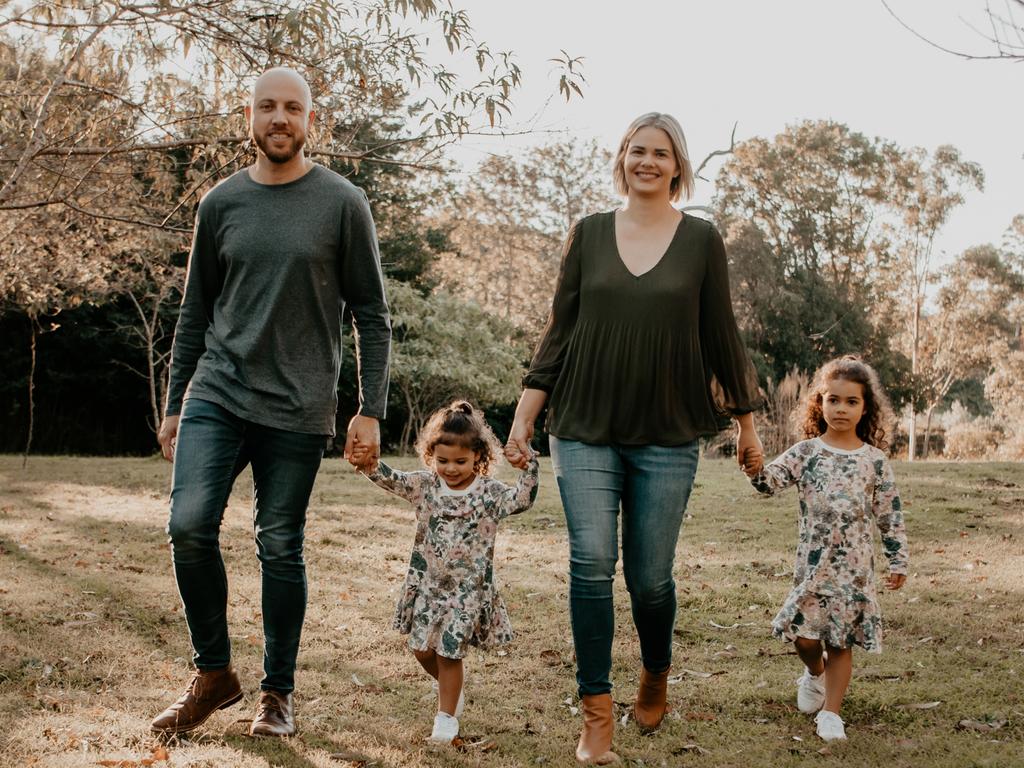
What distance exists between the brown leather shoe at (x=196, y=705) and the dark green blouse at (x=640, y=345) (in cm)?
139

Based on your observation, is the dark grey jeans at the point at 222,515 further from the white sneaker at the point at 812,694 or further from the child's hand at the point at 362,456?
the white sneaker at the point at 812,694

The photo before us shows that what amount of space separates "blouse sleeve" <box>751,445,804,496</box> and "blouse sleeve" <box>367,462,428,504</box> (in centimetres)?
124

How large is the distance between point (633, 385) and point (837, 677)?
55.4 inches

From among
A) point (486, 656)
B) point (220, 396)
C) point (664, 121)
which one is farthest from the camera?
point (486, 656)

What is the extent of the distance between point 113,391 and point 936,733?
1970 centimetres

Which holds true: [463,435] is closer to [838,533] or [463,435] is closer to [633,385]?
[633,385]

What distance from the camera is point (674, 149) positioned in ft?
11.4

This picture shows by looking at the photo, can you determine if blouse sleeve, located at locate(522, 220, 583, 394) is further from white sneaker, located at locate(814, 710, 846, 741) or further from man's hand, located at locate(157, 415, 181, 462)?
white sneaker, located at locate(814, 710, 846, 741)

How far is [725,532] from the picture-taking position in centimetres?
902

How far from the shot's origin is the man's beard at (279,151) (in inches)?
130

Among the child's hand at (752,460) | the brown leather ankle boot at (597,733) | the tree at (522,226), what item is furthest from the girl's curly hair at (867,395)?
the tree at (522,226)

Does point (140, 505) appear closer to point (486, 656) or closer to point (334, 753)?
point (486, 656)

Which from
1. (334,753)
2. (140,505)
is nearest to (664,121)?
(334,753)

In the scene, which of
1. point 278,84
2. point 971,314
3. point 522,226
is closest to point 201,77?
point 278,84
